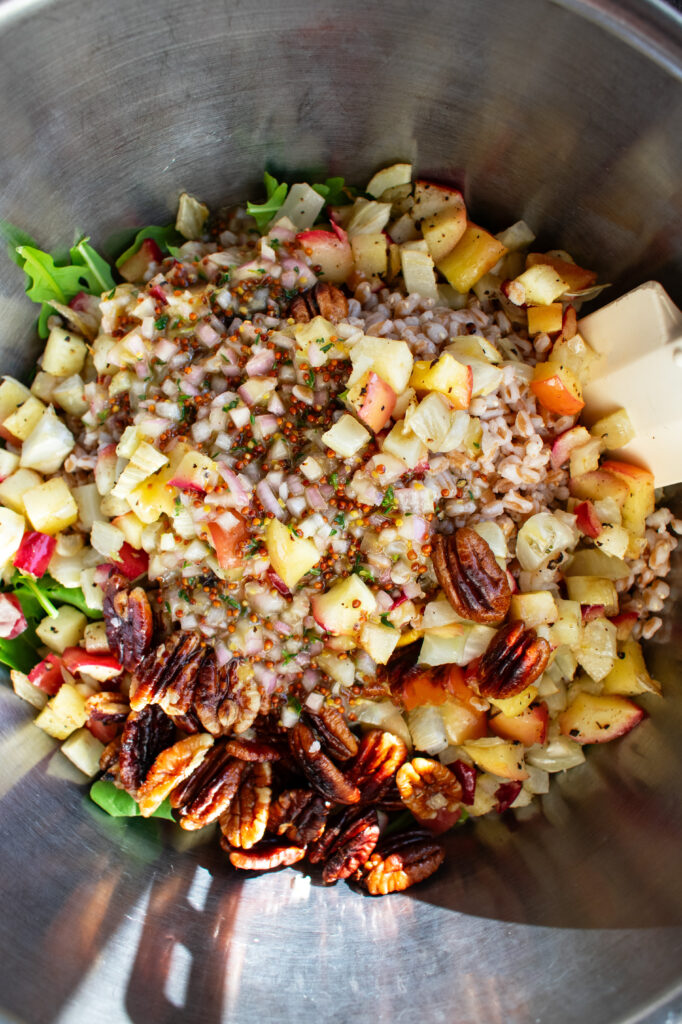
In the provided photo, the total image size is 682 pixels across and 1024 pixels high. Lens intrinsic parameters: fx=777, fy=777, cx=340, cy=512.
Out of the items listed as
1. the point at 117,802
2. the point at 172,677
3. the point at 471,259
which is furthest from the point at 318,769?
the point at 471,259

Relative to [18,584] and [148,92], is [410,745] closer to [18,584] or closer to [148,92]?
[18,584]

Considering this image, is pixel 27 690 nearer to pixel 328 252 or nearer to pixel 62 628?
pixel 62 628

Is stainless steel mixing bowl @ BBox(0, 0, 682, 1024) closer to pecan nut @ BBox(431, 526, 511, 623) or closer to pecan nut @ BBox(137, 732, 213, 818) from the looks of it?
pecan nut @ BBox(137, 732, 213, 818)

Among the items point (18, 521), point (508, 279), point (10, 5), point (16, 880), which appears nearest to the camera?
point (10, 5)

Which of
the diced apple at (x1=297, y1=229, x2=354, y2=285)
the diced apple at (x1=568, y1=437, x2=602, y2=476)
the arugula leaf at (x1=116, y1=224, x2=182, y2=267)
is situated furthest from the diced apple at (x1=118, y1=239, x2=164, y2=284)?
the diced apple at (x1=568, y1=437, x2=602, y2=476)

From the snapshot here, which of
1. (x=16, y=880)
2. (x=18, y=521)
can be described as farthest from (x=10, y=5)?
(x=16, y=880)

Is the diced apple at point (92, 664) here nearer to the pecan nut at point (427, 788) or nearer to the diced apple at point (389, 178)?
the pecan nut at point (427, 788)

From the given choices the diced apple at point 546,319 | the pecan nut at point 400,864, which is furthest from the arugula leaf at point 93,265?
the pecan nut at point 400,864
